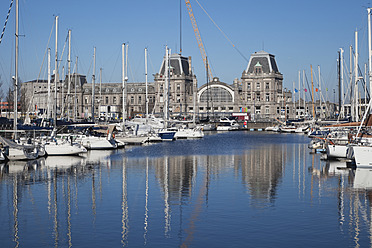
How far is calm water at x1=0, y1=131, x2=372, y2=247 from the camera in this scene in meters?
23.2

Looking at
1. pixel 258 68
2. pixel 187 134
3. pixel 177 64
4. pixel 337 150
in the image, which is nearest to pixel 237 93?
pixel 258 68

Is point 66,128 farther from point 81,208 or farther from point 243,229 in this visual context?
point 243,229

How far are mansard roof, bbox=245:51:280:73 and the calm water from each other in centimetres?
13893

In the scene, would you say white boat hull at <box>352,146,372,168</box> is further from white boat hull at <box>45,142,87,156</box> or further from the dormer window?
the dormer window

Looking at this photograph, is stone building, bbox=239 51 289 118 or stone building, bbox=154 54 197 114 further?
stone building, bbox=154 54 197 114

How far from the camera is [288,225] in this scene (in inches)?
993

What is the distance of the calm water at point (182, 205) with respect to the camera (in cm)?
2325

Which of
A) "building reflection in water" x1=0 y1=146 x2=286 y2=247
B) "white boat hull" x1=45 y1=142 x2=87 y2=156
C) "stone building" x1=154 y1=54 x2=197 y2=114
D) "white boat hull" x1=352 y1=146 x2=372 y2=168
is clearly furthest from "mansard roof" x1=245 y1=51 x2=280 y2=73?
"white boat hull" x1=352 y1=146 x2=372 y2=168

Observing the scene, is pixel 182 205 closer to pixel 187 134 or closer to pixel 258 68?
pixel 187 134

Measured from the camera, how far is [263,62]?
613ft

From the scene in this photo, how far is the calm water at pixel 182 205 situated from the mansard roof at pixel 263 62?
13893 cm

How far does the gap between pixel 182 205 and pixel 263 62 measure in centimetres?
16094

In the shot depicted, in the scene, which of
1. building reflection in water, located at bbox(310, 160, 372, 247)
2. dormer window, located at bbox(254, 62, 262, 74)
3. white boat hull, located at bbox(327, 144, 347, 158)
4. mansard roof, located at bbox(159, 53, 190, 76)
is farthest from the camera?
mansard roof, located at bbox(159, 53, 190, 76)

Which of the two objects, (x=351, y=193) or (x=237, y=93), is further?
(x=237, y=93)
